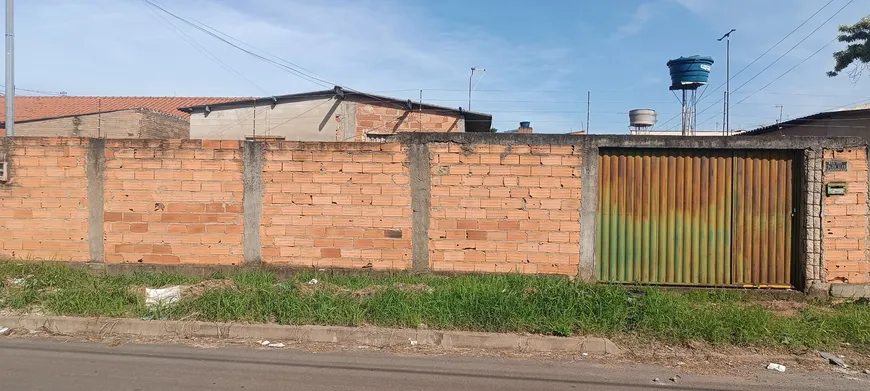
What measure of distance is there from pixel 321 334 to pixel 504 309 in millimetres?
1961

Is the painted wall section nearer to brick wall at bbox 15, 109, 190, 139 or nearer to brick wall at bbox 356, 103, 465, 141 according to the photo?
brick wall at bbox 356, 103, 465, 141

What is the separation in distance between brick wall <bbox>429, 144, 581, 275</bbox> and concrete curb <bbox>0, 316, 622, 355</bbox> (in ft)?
7.12

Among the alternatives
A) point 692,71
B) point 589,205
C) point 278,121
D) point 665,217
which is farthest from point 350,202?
point 692,71

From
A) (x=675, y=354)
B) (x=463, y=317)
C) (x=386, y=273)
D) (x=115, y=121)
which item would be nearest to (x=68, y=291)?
(x=386, y=273)

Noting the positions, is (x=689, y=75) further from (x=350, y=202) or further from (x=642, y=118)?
(x=350, y=202)

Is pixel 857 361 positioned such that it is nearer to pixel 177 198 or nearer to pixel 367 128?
pixel 177 198

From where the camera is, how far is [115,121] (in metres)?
21.9

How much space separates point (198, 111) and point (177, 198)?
1031cm

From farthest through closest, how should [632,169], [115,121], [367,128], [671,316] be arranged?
[115,121]
[367,128]
[632,169]
[671,316]

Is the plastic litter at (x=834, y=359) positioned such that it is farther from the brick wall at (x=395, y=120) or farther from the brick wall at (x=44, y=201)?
the brick wall at (x=395, y=120)

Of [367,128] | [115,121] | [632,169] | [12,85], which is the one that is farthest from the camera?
[115,121]

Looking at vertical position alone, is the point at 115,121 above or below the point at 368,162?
above

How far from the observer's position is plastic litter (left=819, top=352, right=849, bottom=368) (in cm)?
551

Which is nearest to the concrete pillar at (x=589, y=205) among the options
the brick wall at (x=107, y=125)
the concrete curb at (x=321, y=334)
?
the concrete curb at (x=321, y=334)
